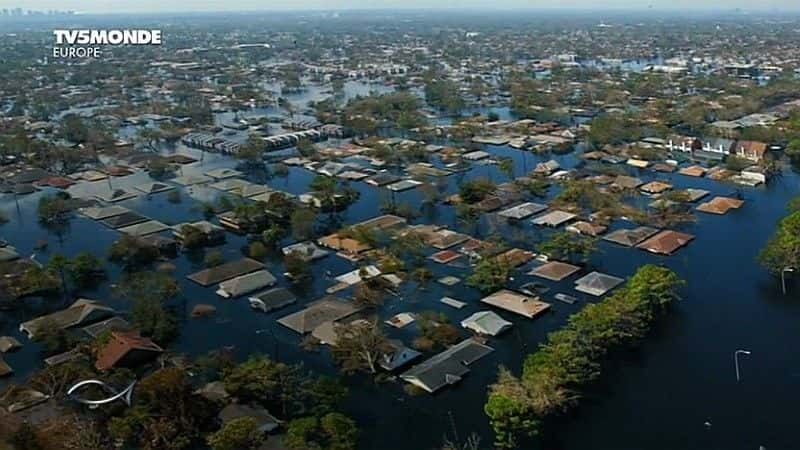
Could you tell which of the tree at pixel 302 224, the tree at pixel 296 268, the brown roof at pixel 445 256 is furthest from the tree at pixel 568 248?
the tree at pixel 302 224

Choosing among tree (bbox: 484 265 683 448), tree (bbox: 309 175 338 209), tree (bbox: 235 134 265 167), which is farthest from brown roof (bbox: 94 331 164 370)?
tree (bbox: 235 134 265 167)

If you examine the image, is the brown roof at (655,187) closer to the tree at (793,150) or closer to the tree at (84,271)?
the tree at (793,150)

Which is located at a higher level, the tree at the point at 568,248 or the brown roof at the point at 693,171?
the brown roof at the point at 693,171

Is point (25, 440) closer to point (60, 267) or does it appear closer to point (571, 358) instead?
point (571, 358)

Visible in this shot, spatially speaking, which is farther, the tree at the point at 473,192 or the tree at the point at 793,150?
the tree at the point at 793,150

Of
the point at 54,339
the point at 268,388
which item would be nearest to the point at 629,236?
the point at 268,388

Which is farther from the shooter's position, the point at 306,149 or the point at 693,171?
the point at 306,149

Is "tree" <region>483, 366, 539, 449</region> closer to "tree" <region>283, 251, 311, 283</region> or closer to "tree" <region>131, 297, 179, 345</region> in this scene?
"tree" <region>131, 297, 179, 345</region>
